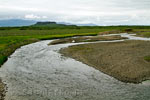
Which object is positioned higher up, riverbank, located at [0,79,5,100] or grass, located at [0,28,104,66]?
grass, located at [0,28,104,66]

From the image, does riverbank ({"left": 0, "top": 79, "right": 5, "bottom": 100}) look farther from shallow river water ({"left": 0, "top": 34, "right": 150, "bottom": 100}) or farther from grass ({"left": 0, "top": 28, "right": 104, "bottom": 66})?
grass ({"left": 0, "top": 28, "right": 104, "bottom": 66})

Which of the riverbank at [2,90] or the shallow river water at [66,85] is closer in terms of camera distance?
the riverbank at [2,90]

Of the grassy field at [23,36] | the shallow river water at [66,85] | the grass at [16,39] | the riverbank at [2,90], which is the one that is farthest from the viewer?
the grassy field at [23,36]

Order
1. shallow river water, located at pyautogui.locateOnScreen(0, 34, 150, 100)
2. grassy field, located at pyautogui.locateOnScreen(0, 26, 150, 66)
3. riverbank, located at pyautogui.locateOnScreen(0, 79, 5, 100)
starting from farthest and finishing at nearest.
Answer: grassy field, located at pyautogui.locateOnScreen(0, 26, 150, 66), shallow river water, located at pyautogui.locateOnScreen(0, 34, 150, 100), riverbank, located at pyautogui.locateOnScreen(0, 79, 5, 100)

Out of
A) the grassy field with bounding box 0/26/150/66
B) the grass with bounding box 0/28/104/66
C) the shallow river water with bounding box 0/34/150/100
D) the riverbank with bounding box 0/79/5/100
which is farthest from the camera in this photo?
the grassy field with bounding box 0/26/150/66

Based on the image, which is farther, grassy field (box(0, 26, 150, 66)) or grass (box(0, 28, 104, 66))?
grassy field (box(0, 26, 150, 66))

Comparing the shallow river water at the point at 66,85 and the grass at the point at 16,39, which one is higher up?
the grass at the point at 16,39

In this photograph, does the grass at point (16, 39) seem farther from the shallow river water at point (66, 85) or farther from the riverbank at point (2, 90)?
the riverbank at point (2, 90)

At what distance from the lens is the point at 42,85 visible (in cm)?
2088

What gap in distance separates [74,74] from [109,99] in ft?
31.3

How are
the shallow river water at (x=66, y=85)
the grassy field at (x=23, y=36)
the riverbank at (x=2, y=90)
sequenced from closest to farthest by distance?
the riverbank at (x=2, y=90) → the shallow river water at (x=66, y=85) → the grassy field at (x=23, y=36)

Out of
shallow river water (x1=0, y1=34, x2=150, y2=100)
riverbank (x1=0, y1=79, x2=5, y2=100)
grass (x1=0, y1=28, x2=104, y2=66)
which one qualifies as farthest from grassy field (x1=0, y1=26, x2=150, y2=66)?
riverbank (x1=0, y1=79, x2=5, y2=100)

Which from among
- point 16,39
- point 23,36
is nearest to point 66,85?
point 16,39

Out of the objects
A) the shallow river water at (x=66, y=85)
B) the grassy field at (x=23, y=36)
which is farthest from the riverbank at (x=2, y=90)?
the grassy field at (x=23, y=36)
